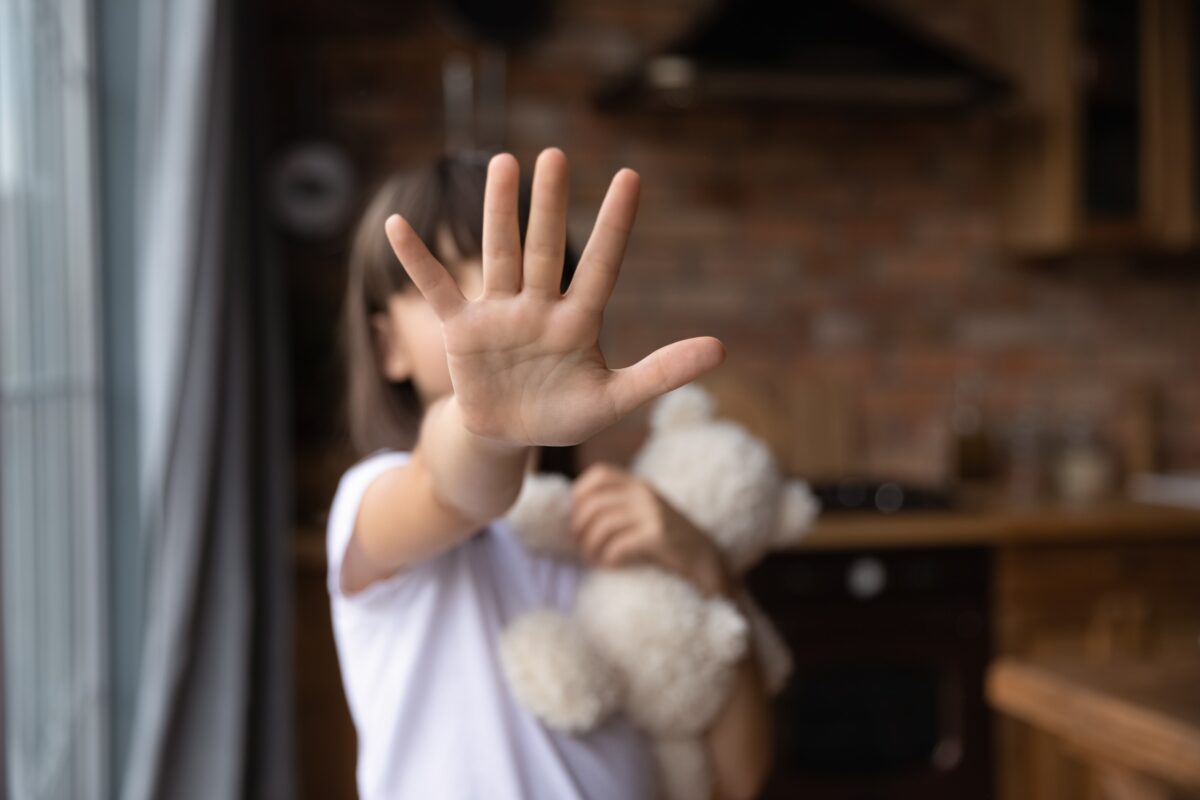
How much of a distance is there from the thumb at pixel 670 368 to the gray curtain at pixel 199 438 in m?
1.08

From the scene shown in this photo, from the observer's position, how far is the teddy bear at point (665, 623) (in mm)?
786

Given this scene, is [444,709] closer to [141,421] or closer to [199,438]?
[199,438]

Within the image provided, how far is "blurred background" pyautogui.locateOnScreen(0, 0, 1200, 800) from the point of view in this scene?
151 centimetres

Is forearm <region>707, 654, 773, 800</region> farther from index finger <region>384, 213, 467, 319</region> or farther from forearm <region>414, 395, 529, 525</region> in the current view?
index finger <region>384, 213, 467, 319</region>

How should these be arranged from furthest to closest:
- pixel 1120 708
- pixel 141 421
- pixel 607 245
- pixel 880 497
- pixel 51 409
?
pixel 880 497, pixel 141 421, pixel 51 409, pixel 1120 708, pixel 607 245

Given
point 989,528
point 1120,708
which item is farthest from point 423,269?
point 989,528

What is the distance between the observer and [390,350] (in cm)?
90

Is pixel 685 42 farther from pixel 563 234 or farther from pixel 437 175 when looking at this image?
pixel 563 234

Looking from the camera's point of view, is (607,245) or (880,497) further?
(880,497)

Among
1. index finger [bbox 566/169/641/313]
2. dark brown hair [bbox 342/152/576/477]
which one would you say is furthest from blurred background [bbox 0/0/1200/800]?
index finger [bbox 566/169/641/313]

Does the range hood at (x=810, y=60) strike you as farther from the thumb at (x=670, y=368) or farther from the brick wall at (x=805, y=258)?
the thumb at (x=670, y=368)

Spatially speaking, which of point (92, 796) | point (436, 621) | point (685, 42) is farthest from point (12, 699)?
point (685, 42)

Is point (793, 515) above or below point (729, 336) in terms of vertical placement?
below

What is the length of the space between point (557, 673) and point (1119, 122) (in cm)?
256
